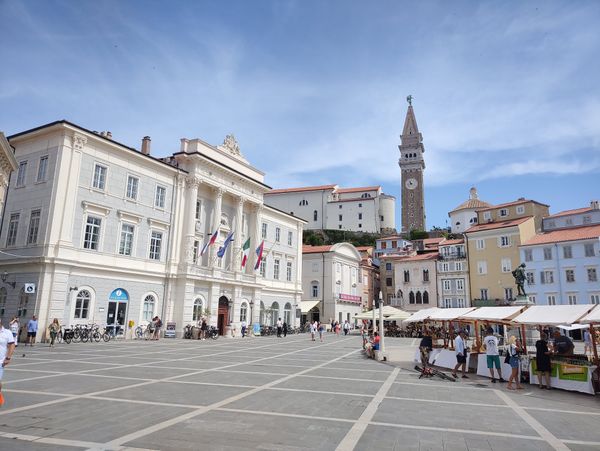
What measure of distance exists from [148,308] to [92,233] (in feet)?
23.5

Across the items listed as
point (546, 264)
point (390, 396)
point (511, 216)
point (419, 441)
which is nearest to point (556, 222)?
point (511, 216)

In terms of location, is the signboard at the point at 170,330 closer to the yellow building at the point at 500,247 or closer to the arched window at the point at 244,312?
the arched window at the point at 244,312

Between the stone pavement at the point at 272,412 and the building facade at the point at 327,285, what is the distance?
42283 millimetres

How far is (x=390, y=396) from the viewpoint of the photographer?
436 inches

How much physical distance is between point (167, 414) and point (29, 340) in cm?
1922

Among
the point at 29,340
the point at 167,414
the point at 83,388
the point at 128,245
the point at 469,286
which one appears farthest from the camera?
the point at 469,286

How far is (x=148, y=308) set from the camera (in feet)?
105

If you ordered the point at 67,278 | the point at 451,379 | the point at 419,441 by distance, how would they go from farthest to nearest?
1. the point at 67,278
2. the point at 451,379
3. the point at 419,441

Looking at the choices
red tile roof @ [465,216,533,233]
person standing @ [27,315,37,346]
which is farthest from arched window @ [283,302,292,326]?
person standing @ [27,315,37,346]

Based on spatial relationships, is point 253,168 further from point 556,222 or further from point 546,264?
point 556,222

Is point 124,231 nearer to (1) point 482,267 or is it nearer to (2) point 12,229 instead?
(2) point 12,229

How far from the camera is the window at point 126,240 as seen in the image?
30172 millimetres

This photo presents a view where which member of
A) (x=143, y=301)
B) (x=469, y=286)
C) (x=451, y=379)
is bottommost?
(x=451, y=379)

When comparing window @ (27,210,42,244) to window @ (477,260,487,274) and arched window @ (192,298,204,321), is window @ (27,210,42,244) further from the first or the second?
window @ (477,260,487,274)
